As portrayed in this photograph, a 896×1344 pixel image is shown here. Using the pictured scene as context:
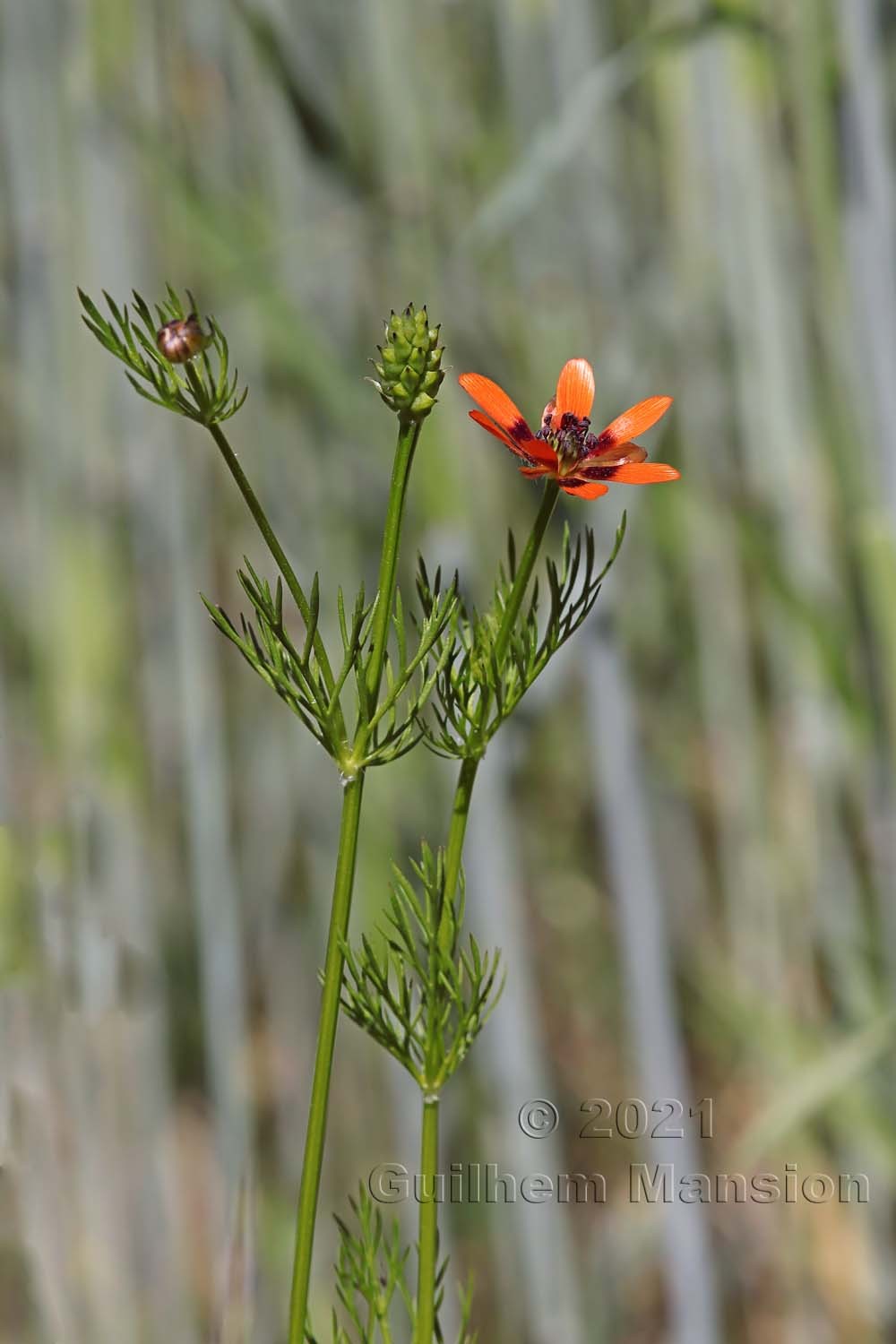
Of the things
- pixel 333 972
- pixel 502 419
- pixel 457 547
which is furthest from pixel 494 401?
pixel 457 547

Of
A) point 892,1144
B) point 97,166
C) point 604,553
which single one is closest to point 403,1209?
point 892,1144

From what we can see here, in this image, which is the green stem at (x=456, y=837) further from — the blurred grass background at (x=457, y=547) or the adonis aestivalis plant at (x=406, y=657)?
the blurred grass background at (x=457, y=547)

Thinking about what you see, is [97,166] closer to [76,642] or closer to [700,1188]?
[76,642]

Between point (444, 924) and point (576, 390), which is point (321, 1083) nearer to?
point (444, 924)

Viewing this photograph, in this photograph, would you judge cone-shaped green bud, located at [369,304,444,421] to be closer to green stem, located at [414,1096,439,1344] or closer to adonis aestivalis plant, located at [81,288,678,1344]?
adonis aestivalis plant, located at [81,288,678,1344]

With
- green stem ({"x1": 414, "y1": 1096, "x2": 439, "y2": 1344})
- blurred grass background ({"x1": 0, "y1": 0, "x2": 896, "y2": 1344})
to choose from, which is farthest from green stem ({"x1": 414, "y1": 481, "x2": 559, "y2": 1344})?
blurred grass background ({"x1": 0, "y1": 0, "x2": 896, "y2": 1344})

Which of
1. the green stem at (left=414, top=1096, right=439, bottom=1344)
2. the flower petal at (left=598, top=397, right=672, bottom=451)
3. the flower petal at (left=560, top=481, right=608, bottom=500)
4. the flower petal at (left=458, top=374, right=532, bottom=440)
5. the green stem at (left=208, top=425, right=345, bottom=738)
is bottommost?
the green stem at (left=414, top=1096, right=439, bottom=1344)
